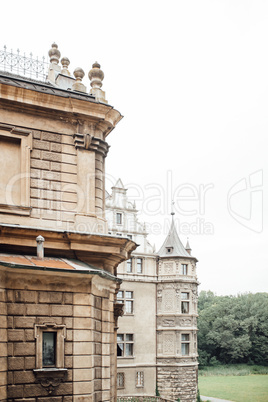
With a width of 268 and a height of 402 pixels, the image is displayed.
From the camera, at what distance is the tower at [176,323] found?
37.5 meters

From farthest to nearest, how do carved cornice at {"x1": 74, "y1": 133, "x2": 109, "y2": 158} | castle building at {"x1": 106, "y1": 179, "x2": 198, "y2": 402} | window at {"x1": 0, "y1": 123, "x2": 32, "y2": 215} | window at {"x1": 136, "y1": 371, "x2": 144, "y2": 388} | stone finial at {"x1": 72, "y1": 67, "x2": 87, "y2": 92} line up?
1. castle building at {"x1": 106, "y1": 179, "x2": 198, "y2": 402}
2. window at {"x1": 136, "y1": 371, "x2": 144, "y2": 388}
3. stone finial at {"x1": 72, "y1": 67, "x2": 87, "y2": 92}
4. carved cornice at {"x1": 74, "y1": 133, "x2": 109, "y2": 158}
5. window at {"x1": 0, "y1": 123, "x2": 32, "y2": 215}

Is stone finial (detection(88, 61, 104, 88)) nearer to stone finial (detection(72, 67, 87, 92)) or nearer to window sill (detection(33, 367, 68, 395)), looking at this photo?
stone finial (detection(72, 67, 87, 92))

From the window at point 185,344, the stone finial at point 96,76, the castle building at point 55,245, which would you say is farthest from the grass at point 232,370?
the stone finial at point 96,76

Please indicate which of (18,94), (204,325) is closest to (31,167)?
(18,94)

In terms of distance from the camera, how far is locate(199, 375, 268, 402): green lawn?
4644cm

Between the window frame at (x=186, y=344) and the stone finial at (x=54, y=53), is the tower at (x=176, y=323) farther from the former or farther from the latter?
the stone finial at (x=54, y=53)

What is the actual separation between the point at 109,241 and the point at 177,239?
91.1 ft

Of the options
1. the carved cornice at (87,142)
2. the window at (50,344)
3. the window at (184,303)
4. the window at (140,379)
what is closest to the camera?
the window at (50,344)

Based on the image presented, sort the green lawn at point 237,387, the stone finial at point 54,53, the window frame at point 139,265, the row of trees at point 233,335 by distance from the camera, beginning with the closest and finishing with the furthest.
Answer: the stone finial at point 54,53 → the window frame at point 139,265 → the green lawn at point 237,387 → the row of trees at point 233,335

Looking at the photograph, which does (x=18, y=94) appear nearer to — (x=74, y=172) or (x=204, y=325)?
(x=74, y=172)

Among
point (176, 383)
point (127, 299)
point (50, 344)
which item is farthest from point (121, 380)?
point (50, 344)

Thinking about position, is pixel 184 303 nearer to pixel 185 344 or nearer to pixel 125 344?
pixel 185 344

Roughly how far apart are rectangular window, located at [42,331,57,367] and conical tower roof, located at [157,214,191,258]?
91.1 feet

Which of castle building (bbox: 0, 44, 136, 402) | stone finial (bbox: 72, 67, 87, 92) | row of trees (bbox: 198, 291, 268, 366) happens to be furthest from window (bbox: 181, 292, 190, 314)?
row of trees (bbox: 198, 291, 268, 366)
